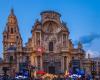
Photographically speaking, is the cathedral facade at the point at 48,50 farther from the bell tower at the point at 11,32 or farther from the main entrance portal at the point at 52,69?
the bell tower at the point at 11,32

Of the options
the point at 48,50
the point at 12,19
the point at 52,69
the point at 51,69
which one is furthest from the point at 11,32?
the point at 52,69

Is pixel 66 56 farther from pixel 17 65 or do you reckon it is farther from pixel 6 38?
pixel 6 38

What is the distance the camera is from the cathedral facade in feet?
293

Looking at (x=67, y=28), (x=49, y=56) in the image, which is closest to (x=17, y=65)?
(x=49, y=56)

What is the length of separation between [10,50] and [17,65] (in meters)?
5.73

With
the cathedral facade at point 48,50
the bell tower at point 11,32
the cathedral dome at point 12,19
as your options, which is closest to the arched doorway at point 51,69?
the cathedral facade at point 48,50

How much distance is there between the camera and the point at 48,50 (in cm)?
9150

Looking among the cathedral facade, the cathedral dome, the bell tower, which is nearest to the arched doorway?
the cathedral facade

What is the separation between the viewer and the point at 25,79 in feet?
210

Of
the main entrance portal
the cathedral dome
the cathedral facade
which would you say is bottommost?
the main entrance portal

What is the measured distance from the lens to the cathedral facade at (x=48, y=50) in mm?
89375

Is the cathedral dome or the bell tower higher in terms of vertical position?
the cathedral dome

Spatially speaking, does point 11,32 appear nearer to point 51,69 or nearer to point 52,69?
point 51,69

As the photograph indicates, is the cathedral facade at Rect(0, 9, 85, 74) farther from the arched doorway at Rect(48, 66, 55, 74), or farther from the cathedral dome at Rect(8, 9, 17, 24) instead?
the cathedral dome at Rect(8, 9, 17, 24)
